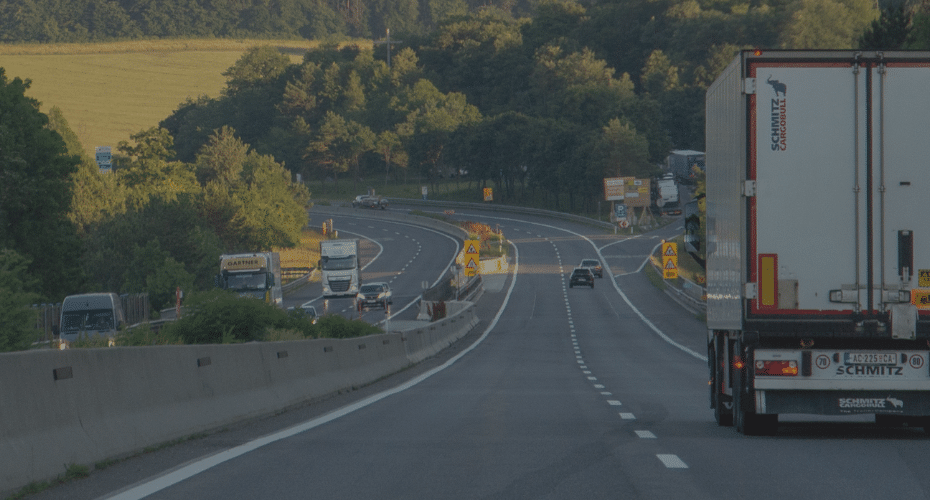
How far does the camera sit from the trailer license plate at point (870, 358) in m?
11.2

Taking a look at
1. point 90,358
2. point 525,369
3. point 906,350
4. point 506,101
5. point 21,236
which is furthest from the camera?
point 506,101

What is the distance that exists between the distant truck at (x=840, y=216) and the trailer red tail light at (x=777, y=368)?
103 millimetres

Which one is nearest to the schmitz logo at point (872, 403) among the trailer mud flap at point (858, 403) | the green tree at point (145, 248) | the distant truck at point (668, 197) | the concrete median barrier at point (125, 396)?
the trailer mud flap at point (858, 403)

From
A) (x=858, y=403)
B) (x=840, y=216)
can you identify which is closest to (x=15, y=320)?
(x=858, y=403)

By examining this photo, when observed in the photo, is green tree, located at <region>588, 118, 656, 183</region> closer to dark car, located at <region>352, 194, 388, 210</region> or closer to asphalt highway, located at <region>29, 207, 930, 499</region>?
dark car, located at <region>352, 194, 388, 210</region>

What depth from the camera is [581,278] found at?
248 feet

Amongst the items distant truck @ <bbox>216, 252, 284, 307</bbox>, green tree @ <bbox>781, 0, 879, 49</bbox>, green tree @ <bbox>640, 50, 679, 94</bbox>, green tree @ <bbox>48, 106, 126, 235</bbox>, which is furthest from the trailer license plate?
green tree @ <bbox>640, 50, 679, 94</bbox>

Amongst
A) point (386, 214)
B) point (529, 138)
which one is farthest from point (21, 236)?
point (529, 138)

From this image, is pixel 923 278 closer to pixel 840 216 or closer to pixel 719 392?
pixel 840 216

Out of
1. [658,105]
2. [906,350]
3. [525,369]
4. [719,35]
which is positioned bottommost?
[525,369]

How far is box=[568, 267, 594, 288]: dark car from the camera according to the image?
2972 inches

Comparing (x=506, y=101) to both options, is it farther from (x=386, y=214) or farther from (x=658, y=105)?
(x=386, y=214)

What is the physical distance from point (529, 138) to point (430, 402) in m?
126

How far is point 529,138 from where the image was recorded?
466 feet
